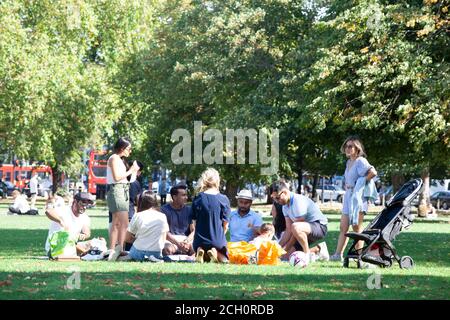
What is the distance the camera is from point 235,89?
151 ft

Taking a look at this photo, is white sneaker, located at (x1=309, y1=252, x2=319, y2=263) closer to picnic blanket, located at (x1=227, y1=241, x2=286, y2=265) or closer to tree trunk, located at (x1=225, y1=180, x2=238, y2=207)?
picnic blanket, located at (x1=227, y1=241, x2=286, y2=265)

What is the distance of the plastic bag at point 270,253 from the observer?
16.1 m

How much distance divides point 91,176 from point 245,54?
1955 inches

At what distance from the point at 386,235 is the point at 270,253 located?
5.89ft

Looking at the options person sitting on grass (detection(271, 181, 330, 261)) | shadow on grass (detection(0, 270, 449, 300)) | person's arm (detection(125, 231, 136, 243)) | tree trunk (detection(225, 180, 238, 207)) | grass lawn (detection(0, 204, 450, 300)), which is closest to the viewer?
shadow on grass (detection(0, 270, 449, 300))

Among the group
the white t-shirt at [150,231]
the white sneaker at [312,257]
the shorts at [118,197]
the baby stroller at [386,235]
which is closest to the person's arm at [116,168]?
the shorts at [118,197]

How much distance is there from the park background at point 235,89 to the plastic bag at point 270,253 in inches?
38.6

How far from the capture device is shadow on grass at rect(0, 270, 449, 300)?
1097 cm

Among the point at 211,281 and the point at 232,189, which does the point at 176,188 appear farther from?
the point at 232,189

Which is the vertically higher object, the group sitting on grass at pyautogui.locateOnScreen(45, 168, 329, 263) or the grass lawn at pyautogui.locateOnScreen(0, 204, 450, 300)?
the group sitting on grass at pyautogui.locateOnScreen(45, 168, 329, 263)
